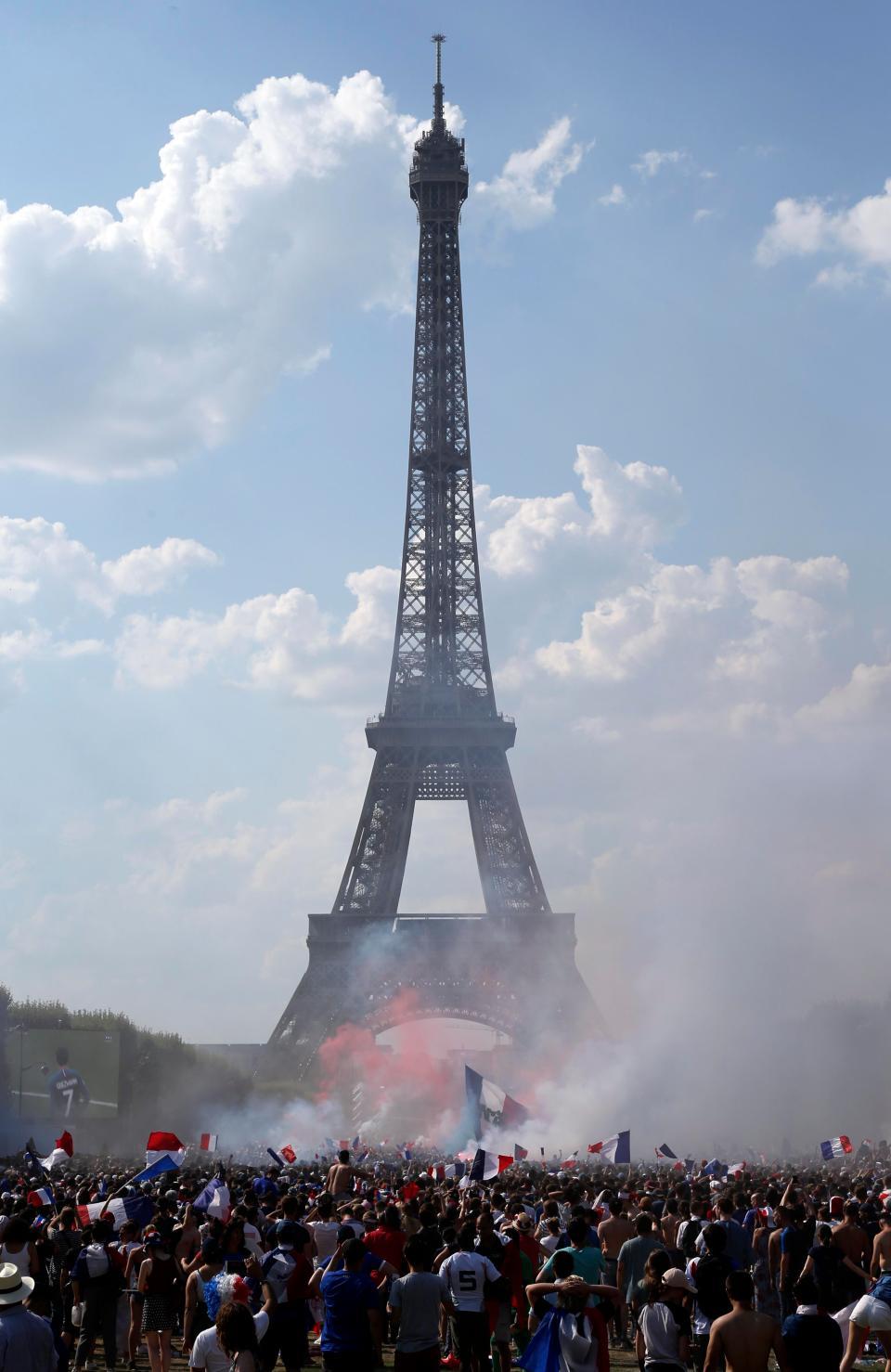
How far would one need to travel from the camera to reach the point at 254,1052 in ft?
391

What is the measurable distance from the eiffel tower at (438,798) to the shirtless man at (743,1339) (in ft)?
229

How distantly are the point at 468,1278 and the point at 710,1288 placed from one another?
2062 mm

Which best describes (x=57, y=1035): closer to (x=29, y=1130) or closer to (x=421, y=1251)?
(x=29, y=1130)

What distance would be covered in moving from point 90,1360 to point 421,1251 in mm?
8430

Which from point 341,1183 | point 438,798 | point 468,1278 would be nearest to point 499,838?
point 438,798

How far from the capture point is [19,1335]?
9195 mm

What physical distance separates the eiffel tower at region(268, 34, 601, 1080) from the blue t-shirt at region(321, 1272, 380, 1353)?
224ft

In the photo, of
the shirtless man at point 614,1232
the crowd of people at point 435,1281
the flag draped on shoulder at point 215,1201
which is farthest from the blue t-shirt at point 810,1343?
the flag draped on shoulder at point 215,1201

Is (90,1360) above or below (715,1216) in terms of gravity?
below

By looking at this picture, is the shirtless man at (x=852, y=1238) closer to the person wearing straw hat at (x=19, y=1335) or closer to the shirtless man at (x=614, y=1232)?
the shirtless man at (x=614, y=1232)

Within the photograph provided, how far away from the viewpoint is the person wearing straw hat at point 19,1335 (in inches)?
360

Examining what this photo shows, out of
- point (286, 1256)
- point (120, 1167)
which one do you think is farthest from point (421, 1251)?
point (120, 1167)

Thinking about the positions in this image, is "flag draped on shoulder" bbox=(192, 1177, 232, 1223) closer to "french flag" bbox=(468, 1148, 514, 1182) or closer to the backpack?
"french flag" bbox=(468, 1148, 514, 1182)

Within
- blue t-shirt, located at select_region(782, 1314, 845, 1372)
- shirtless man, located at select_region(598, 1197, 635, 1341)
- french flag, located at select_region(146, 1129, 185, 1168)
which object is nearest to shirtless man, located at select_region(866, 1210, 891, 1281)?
shirtless man, located at select_region(598, 1197, 635, 1341)
